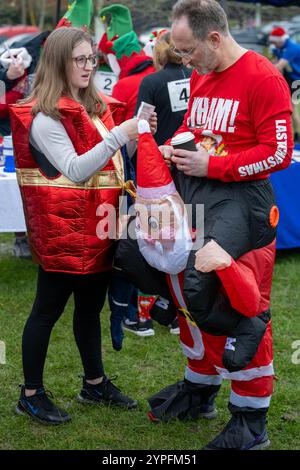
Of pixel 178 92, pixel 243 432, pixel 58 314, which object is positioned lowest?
pixel 243 432

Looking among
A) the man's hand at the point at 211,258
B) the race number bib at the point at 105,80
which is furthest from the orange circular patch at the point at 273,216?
the race number bib at the point at 105,80

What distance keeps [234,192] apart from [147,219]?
1.07 ft

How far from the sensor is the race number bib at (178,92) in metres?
4.33

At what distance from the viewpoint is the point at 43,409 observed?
124 inches

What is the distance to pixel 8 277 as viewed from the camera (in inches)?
211

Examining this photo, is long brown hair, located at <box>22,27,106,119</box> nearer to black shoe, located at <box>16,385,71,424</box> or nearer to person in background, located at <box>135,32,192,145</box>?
black shoe, located at <box>16,385,71,424</box>

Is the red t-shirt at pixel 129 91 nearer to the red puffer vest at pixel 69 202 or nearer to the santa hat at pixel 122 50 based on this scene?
the santa hat at pixel 122 50

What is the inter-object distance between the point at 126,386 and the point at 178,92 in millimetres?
1762

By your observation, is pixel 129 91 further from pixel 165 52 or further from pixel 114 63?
pixel 114 63

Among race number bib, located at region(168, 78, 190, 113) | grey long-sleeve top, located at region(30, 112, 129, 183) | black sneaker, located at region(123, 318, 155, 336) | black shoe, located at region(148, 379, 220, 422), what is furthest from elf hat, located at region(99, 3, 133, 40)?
black shoe, located at region(148, 379, 220, 422)

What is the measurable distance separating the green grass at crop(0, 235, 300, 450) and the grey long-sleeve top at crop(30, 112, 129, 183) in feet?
3.57

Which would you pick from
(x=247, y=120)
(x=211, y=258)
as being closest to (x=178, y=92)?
(x=247, y=120)

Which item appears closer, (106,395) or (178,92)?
(106,395)

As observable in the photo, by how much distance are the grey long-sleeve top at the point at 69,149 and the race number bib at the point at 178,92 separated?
65.5 inches
